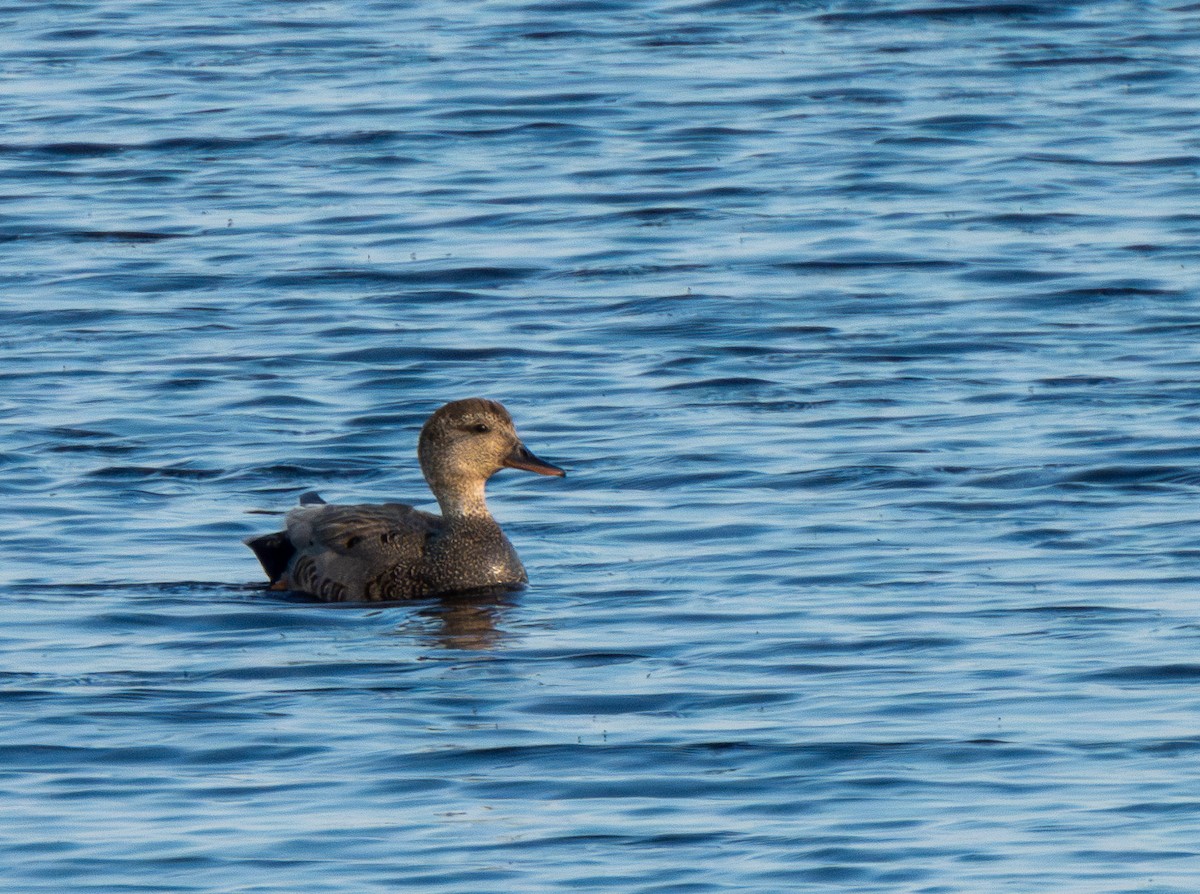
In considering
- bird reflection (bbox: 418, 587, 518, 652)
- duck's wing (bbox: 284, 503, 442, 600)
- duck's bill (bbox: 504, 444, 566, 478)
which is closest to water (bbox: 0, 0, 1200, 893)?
bird reflection (bbox: 418, 587, 518, 652)

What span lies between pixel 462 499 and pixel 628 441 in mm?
2189

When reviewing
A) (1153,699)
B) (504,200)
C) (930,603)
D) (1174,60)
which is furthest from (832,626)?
(1174,60)

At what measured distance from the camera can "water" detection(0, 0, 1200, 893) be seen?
9.77 meters

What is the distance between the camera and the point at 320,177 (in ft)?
77.1

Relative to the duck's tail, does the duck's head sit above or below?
above

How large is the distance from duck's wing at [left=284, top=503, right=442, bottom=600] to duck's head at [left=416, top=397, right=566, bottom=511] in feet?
1.13

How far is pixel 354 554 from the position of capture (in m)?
13.2

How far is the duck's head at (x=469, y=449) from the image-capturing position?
536 inches

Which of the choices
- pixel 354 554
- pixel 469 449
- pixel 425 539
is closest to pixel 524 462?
pixel 469 449

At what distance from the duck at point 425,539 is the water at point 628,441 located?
16cm

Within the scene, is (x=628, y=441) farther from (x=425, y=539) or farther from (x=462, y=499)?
(x=425, y=539)

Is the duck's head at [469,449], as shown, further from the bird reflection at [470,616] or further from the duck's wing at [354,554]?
the bird reflection at [470,616]

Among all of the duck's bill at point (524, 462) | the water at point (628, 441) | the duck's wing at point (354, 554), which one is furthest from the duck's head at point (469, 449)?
the water at point (628, 441)

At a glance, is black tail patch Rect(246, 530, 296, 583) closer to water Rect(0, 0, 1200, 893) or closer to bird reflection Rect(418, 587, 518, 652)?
water Rect(0, 0, 1200, 893)
